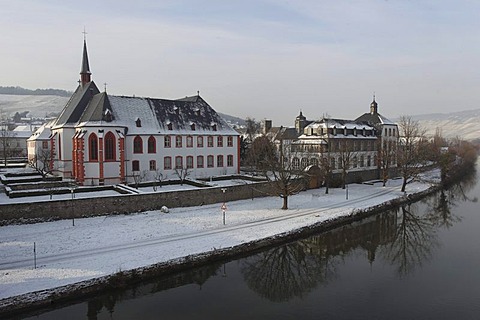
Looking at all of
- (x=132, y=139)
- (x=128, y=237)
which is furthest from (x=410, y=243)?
(x=132, y=139)

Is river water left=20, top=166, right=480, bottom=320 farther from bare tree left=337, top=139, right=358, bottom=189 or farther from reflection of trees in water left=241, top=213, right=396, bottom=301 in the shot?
bare tree left=337, top=139, right=358, bottom=189

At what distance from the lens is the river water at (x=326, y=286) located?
1334 centimetres

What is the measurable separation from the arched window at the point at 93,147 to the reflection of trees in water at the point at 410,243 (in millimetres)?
22378

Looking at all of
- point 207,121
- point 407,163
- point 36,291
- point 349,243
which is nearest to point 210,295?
point 36,291

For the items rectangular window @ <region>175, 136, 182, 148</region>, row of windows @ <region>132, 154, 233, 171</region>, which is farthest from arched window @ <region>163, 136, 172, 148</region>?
row of windows @ <region>132, 154, 233, 171</region>

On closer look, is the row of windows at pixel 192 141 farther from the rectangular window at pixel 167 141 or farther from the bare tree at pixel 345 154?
the bare tree at pixel 345 154

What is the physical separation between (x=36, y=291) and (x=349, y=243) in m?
15.3

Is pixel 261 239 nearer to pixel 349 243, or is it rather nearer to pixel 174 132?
pixel 349 243

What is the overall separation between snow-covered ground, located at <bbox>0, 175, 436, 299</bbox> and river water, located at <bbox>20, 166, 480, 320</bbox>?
1309 millimetres

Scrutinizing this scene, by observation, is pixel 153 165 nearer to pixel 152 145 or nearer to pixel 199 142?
pixel 152 145

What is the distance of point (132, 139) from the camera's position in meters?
34.0

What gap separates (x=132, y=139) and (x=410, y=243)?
22.8 meters

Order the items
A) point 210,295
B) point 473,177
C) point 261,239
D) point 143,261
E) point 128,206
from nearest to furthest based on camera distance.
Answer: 1. point 210,295
2. point 143,261
3. point 261,239
4. point 128,206
5. point 473,177

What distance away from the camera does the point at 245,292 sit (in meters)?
15.2
